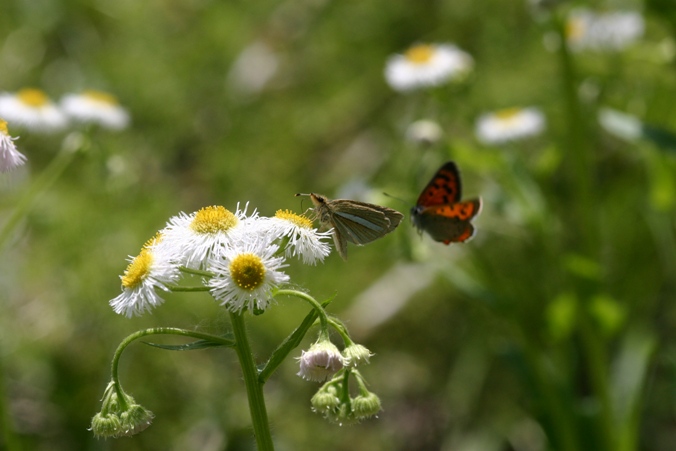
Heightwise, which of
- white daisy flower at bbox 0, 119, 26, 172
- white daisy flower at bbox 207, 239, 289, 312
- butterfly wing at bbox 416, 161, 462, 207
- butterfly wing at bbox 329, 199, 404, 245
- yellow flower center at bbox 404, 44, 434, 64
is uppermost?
yellow flower center at bbox 404, 44, 434, 64

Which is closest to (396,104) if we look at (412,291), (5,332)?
(412,291)

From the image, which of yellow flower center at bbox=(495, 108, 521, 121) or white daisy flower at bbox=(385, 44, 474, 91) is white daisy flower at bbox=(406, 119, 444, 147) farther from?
yellow flower center at bbox=(495, 108, 521, 121)

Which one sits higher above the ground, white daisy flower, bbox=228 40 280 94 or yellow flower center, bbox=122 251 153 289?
white daisy flower, bbox=228 40 280 94

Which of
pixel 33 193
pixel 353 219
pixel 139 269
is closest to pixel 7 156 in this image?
pixel 139 269

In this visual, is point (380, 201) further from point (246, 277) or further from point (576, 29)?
point (246, 277)

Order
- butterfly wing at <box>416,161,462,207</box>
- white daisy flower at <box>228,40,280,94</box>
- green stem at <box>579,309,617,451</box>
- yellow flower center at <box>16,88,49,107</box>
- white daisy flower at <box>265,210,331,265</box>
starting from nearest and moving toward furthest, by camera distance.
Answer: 1. white daisy flower at <box>265,210,331,265</box>
2. butterfly wing at <box>416,161,462,207</box>
3. green stem at <box>579,309,617,451</box>
4. yellow flower center at <box>16,88,49,107</box>
5. white daisy flower at <box>228,40,280,94</box>

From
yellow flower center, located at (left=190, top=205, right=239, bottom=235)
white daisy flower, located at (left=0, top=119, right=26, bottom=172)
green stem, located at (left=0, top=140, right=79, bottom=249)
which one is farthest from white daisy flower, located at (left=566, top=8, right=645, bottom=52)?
white daisy flower, located at (left=0, top=119, right=26, bottom=172)

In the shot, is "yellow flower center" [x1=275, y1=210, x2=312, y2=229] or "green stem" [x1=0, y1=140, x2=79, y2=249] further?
"green stem" [x1=0, y1=140, x2=79, y2=249]
